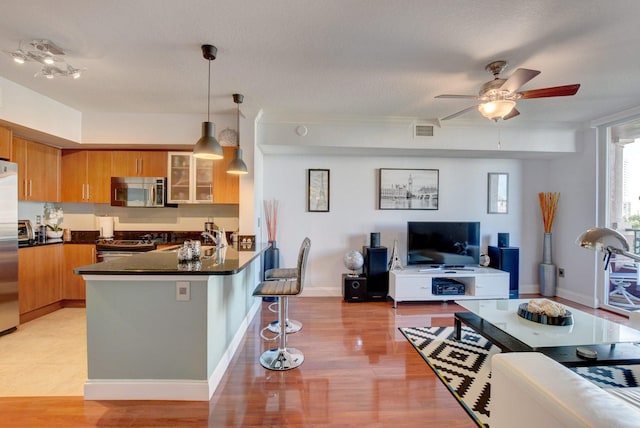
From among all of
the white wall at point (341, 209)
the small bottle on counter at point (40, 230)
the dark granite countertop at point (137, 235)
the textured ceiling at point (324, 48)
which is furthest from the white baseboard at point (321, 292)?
the small bottle on counter at point (40, 230)

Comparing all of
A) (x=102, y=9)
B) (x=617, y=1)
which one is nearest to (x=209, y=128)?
(x=102, y=9)

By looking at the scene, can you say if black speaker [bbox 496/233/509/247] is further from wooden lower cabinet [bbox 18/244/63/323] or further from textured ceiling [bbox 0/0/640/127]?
wooden lower cabinet [bbox 18/244/63/323]

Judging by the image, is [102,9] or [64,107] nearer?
[102,9]

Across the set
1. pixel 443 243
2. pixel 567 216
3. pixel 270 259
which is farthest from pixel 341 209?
pixel 567 216

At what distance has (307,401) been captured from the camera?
207cm

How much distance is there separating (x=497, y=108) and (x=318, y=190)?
8.64 feet

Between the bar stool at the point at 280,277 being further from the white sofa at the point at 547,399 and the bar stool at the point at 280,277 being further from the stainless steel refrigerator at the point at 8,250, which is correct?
the stainless steel refrigerator at the point at 8,250

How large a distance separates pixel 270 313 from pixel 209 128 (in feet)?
7.79

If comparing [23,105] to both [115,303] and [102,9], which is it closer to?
[102,9]

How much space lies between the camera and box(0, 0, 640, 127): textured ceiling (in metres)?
1.89

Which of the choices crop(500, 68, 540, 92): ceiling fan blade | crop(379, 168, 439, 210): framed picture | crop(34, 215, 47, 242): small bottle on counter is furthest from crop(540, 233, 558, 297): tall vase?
crop(34, 215, 47, 242): small bottle on counter

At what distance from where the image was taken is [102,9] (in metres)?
1.90

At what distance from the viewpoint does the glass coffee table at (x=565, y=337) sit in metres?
2.03

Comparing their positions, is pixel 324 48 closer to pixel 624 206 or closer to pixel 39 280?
pixel 39 280
